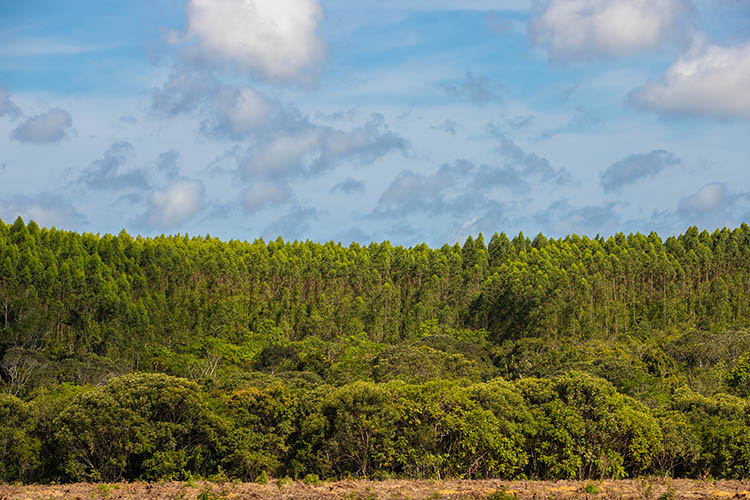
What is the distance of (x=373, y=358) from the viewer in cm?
10912

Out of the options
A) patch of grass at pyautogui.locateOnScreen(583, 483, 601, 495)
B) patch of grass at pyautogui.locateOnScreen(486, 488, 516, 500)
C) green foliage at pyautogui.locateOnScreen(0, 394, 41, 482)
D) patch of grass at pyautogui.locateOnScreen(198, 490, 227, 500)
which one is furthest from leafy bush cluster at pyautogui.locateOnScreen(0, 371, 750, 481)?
patch of grass at pyautogui.locateOnScreen(486, 488, 516, 500)

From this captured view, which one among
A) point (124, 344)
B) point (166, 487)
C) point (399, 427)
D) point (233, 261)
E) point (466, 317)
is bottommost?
point (166, 487)

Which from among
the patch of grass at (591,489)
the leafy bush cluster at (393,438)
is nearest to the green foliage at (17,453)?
the leafy bush cluster at (393,438)

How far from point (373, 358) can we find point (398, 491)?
241 feet

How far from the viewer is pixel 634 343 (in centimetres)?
12625

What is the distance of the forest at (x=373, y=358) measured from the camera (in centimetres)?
4900

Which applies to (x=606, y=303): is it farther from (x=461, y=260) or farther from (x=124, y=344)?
(x=124, y=344)

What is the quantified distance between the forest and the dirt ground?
778cm

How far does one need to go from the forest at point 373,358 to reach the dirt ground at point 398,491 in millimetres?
7785

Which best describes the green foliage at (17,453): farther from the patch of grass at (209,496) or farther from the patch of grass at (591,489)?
the patch of grass at (591,489)

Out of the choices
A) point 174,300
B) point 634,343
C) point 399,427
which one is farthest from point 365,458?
point 174,300

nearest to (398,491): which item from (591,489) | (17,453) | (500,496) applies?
(500,496)

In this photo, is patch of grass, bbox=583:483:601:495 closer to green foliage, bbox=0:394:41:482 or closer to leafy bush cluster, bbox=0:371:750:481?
leafy bush cluster, bbox=0:371:750:481

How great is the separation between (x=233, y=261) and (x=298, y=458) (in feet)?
391
